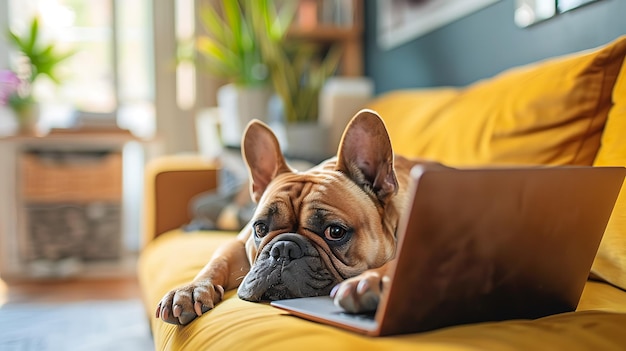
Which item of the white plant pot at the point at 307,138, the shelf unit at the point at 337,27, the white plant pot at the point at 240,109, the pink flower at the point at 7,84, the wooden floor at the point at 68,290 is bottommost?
the wooden floor at the point at 68,290

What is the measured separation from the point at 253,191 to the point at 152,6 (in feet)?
11.0

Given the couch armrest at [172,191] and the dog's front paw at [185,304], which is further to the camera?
the couch armrest at [172,191]

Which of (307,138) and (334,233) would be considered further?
(307,138)

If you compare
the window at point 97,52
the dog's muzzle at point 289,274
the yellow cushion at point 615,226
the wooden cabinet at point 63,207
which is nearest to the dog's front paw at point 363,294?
the dog's muzzle at point 289,274

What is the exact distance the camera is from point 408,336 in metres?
0.95

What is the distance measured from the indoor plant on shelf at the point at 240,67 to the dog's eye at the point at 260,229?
2.20m

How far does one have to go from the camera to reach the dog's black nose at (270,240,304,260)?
1240 millimetres

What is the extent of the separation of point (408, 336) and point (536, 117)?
1.00 metres

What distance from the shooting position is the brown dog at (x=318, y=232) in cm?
124

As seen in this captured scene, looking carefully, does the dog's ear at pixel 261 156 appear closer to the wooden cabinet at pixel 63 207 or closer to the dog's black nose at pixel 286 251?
the dog's black nose at pixel 286 251

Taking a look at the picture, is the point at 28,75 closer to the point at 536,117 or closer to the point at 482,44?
the point at 482,44

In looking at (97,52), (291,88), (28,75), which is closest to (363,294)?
(291,88)

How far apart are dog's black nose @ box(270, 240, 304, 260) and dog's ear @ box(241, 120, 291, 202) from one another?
1.17 feet

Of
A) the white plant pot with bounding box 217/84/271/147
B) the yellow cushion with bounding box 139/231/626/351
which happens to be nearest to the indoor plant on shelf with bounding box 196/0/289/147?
the white plant pot with bounding box 217/84/271/147
